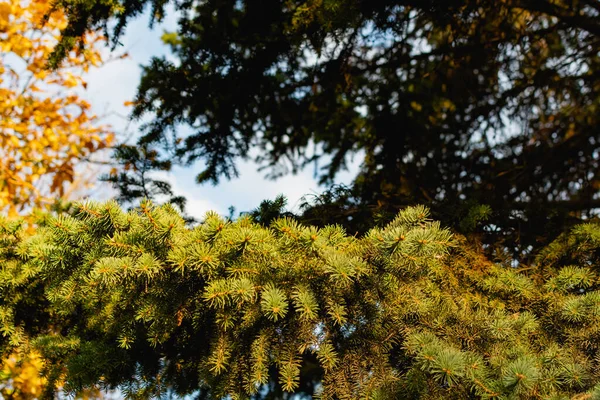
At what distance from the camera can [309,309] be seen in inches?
62.8

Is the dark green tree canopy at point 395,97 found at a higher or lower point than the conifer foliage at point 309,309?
higher

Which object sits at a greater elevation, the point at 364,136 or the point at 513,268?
the point at 364,136

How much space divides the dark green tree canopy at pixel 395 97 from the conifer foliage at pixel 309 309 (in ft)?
2.98

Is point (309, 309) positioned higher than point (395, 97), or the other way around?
point (395, 97)

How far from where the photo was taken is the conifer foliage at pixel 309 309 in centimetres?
161

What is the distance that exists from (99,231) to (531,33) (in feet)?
12.0

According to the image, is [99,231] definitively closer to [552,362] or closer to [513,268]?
[552,362]

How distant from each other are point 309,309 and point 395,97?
3.32m

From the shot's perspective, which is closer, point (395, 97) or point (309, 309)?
point (309, 309)

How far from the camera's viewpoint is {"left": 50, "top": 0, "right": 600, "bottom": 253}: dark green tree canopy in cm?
316

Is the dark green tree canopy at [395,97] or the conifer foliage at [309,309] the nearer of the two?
the conifer foliage at [309,309]

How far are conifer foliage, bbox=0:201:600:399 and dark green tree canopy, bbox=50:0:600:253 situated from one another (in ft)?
2.98

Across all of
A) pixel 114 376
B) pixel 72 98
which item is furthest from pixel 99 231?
pixel 72 98

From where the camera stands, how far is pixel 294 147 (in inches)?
194
